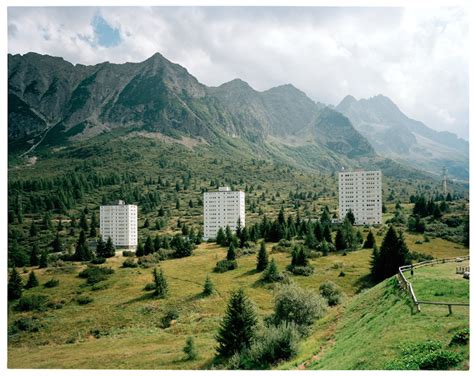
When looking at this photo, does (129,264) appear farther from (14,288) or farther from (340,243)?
(340,243)

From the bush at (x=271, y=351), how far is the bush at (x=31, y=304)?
4439 cm

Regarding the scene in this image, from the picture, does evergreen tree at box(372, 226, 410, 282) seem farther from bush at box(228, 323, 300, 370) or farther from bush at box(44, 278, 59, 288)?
bush at box(44, 278, 59, 288)

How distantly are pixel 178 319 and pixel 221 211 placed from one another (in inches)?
3258

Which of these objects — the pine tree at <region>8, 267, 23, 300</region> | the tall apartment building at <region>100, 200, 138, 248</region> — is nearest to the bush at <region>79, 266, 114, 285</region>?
the pine tree at <region>8, 267, 23, 300</region>

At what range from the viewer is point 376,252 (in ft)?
219

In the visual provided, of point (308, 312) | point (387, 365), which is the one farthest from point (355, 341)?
point (308, 312)

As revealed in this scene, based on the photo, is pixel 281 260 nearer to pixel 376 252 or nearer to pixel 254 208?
pixel 376 252

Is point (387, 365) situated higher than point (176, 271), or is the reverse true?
point (387, 365)

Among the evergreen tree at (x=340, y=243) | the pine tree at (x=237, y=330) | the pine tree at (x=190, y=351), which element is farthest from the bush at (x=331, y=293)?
the evergreen tree at (x=340, y=243)

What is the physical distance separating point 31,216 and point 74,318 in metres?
117

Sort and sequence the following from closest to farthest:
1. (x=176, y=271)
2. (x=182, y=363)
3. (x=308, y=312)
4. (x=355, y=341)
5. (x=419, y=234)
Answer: (x=355, y=341), (x=182, y=363), (x=308, y=312), (x=176, y=271), (x=419, y=234)

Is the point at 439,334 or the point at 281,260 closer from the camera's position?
the point at 439,334

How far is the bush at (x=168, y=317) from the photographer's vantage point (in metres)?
55.3

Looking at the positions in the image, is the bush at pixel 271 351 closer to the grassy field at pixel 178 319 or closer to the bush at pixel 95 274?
the grassy field at pixel 178 319
